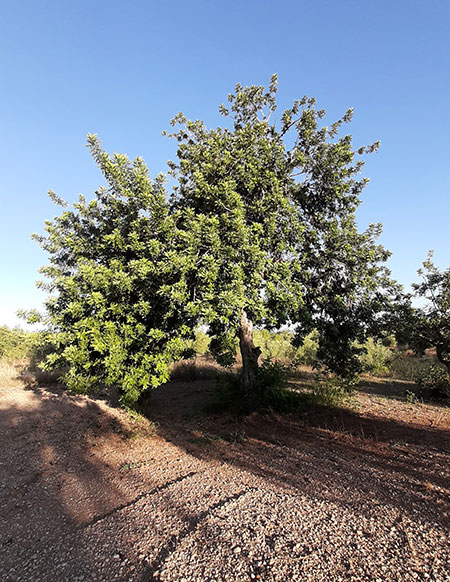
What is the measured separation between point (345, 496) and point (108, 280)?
20.5 ft

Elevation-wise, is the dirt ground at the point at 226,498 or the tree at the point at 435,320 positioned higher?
the tree at the point at 435,320

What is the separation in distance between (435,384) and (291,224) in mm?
8753

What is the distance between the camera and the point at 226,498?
4.21 m

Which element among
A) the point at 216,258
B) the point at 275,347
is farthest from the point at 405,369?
the point at 216,258

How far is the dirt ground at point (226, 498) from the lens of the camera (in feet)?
9.48

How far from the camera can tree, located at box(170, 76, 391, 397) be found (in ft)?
26.6

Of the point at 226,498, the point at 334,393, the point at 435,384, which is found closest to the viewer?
the point at 226,498

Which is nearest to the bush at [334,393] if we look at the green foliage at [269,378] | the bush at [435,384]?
the green foliage at [269,378]

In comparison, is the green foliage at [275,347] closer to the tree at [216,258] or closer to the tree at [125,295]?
the tree at [216,258]

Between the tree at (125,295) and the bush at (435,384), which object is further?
the bush at (435,384)

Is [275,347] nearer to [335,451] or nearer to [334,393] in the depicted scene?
[334,393]

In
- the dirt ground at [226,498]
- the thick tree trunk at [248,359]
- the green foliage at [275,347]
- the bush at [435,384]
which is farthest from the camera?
the green foliage at [275,347]

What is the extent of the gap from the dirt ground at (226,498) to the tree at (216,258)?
174 centimetres

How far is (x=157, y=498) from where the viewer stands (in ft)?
14.4
